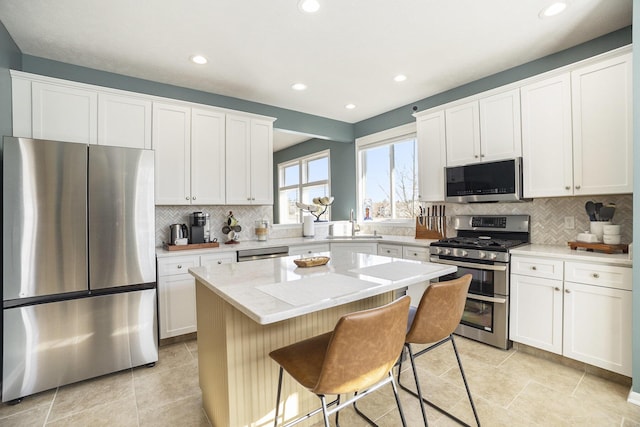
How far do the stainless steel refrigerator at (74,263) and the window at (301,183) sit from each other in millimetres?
3248

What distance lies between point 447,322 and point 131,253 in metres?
2.38

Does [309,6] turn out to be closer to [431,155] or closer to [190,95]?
[190,95]

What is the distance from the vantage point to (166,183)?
3.20 meters

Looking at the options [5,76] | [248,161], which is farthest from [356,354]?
[5,76]

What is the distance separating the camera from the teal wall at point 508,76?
102 inches

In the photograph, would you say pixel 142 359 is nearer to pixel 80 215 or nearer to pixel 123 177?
pixel 80 215

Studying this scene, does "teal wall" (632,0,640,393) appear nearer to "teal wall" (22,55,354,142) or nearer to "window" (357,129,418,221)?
"window" (357,129,418,221)

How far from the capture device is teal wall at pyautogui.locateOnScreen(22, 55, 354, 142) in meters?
2.89

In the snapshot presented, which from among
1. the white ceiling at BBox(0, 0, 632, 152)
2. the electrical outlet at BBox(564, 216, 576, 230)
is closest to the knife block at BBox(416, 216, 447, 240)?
the electrical outlet at BBox(564, 216, 576, 230)

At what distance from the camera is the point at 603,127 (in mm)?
2412

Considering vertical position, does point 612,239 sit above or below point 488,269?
above

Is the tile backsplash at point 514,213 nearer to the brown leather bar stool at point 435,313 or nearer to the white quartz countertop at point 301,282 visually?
the white quartz countertop at point 301,282

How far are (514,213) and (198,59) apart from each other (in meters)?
3.53

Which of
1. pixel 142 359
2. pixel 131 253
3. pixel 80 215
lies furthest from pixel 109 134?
pixel 142 359
